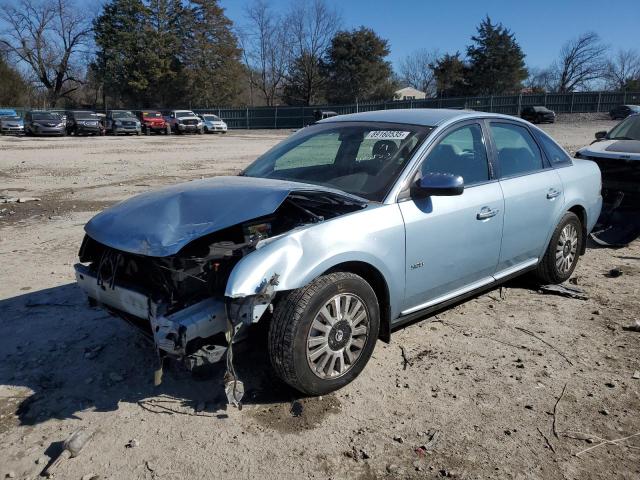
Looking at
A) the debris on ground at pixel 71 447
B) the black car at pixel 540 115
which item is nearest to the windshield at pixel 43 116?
the black car at pixel 540 115

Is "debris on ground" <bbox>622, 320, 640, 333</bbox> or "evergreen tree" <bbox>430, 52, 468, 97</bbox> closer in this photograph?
"debris on ground" <bbox>622, 320, 640, 333</bbox>

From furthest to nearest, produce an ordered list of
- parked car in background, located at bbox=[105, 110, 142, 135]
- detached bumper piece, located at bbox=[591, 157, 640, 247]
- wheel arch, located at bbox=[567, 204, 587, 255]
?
parked car in background, located at bbox=[105, 110, 142, 135], detached bumper piece, located at bbox=[591, 157, 640, 247], wheel arch, located at bbox=[567, 204, 587, 255]

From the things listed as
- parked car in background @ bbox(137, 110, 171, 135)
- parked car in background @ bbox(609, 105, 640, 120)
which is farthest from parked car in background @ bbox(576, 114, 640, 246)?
parked car in background @ bbox(137, 110, 171, 135)

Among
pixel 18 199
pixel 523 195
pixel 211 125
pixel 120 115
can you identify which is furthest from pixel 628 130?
pixel 211 125

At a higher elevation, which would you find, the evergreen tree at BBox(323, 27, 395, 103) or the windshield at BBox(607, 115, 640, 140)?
the evergreen tree at BBox(323, 27, 395, 103)

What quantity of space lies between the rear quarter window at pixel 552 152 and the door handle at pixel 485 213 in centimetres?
129

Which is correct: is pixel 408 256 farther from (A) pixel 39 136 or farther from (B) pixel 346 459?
(A) pixel 39 136

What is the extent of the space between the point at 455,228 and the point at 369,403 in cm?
138

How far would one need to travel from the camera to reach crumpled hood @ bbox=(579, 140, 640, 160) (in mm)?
7006

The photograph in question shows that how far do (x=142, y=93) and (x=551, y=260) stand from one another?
183ft

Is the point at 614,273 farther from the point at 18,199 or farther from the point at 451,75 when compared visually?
the point at 451,75

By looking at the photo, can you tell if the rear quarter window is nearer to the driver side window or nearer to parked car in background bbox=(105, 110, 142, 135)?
the driver side window

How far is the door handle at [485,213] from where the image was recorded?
13.1 feet

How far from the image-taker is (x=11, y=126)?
36.0 meters
